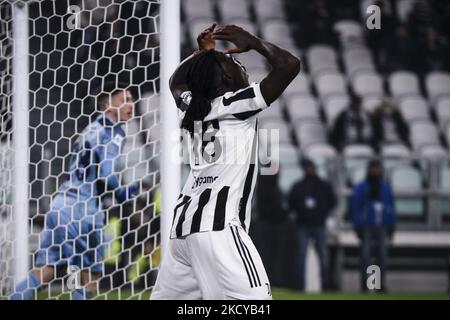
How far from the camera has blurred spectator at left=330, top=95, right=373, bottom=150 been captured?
10547 millimetres

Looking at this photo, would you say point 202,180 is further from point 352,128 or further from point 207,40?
point 352,128

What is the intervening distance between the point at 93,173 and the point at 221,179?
187 cm

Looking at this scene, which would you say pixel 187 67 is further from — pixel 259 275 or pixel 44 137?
pixel 44 137

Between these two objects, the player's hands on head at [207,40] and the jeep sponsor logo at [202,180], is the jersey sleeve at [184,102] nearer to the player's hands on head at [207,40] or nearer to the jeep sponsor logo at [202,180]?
the player's hands on head at [207,40]

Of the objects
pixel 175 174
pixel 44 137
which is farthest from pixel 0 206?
pixel 175 174

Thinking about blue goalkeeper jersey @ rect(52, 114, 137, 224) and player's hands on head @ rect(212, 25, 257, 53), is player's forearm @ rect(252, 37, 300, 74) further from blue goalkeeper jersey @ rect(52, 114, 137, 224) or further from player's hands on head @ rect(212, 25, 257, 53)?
blue goalkeeper jersey @ rect(52, 114, 137, 224)

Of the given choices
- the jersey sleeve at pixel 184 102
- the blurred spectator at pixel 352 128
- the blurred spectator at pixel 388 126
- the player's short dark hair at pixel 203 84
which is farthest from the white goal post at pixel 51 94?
the blurred spectator at pixel 388 126

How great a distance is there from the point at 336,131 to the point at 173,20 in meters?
5.92

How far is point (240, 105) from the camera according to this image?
12.2 ft

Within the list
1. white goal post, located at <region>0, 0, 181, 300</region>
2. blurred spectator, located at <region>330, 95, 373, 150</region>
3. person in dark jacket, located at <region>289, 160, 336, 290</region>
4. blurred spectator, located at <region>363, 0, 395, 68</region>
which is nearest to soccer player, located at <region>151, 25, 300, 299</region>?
white goal post, located at <region>0, 0, 181, 300</region>

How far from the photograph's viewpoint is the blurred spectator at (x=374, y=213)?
8.76m

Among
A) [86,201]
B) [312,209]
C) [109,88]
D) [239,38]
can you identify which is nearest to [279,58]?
[239,38]

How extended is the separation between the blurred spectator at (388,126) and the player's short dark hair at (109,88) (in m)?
5.96

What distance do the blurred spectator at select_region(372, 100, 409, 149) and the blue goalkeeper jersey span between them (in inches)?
232
